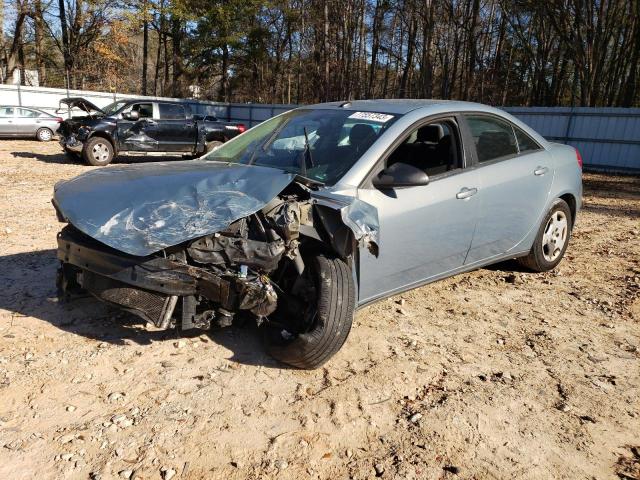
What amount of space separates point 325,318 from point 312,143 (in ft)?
4.89

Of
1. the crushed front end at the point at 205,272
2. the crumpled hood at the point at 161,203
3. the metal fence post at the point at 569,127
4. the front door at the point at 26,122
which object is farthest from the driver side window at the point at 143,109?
the metal fence post at the point at 569,127

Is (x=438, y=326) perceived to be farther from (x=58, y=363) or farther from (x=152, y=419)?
(x=58, y=363)

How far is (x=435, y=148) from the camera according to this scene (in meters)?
4.04

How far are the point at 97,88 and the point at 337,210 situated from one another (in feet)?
122

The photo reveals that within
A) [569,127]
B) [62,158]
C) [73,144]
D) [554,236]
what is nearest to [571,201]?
[554,236]

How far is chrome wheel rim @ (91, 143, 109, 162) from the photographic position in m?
13.2

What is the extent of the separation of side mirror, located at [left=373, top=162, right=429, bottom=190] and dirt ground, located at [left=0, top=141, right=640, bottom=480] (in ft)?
3.58

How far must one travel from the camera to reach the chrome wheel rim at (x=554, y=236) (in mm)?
4883

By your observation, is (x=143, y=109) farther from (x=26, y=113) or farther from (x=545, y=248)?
(x=545, y=248)

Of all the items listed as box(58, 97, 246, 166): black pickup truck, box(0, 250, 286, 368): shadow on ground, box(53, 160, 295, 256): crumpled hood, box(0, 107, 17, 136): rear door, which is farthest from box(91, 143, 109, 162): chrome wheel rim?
box(53, 160, 295, 256): crumpled hood

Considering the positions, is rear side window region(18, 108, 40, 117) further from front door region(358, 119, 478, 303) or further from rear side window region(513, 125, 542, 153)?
rear side window region(513, 125, 542, 153)

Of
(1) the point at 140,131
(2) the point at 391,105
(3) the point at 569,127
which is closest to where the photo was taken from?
(2) the point at 391,105

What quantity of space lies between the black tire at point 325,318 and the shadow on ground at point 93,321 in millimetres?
245

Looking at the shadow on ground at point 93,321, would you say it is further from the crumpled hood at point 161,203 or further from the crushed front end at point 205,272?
the crumpled hood at point 161,203
